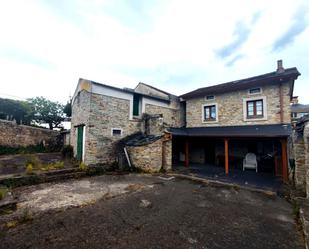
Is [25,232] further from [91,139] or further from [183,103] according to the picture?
[183,103]

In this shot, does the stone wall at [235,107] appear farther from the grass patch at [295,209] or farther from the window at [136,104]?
the grass patch at [295,209]

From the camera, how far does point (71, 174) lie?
7004mm

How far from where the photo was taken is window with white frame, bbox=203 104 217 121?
10.9 m

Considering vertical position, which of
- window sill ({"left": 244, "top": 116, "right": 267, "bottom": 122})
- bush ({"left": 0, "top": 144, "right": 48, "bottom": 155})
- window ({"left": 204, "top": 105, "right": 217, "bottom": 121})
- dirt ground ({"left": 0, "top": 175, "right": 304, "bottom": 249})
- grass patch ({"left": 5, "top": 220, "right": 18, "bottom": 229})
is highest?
window ({"left": 204, "top": 105, "right": 217, "bottom": 121})

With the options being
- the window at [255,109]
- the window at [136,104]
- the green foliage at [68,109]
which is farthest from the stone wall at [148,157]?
the green foliage at [68,109]

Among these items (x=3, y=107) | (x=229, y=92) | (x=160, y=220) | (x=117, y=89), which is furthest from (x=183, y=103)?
(x=3, y=107)

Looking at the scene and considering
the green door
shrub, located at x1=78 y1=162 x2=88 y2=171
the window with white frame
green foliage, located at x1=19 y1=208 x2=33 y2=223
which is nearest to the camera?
green foliage, located at x1=19 y1=208 x2=33 y2=223

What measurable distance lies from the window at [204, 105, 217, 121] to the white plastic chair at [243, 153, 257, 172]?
3.25 metres

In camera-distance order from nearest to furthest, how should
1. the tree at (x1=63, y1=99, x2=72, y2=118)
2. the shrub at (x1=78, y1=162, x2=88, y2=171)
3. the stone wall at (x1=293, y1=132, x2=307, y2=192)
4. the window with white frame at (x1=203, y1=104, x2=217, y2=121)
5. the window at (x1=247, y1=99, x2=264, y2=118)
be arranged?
the stone wall at (x1=293, y1=132, x2=307, y2=192) → the shrub at (x1=78, y1=162, x2=88, y2=171) → the window at (x1=247, y1=99, x2=264, y2=118) → the window with white frame at (x1=203, y1=104, x2=217, y2=121) → the tree at (x1=63, y1=99, x2=72, y2=118)

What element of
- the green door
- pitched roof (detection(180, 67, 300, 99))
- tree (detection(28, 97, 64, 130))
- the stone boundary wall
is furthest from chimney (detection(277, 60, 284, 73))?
tree (detection(28, 97, 64, 130))

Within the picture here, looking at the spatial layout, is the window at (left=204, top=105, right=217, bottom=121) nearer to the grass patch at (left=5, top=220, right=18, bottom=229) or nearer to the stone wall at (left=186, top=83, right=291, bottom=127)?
the stone wall at (left=186, top=83, right=291, bottom=127)

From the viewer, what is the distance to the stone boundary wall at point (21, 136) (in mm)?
12164

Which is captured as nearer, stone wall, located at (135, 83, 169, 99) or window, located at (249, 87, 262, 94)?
window, located at (249, 87, 262, 94)

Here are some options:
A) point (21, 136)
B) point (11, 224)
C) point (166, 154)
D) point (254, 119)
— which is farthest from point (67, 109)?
point (254, 119)
